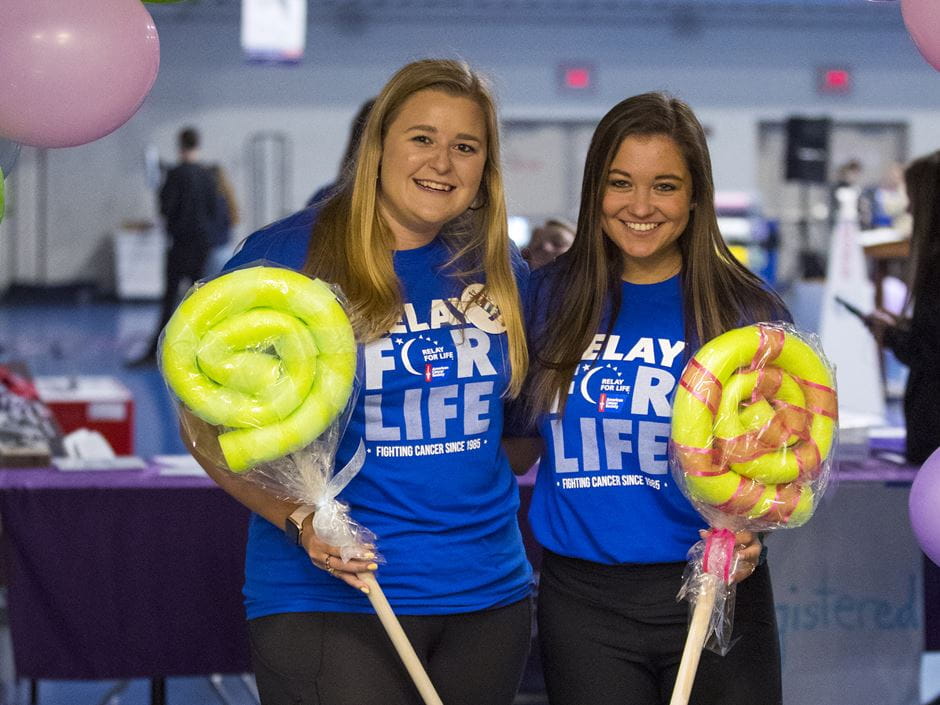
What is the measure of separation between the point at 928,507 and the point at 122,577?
196cm

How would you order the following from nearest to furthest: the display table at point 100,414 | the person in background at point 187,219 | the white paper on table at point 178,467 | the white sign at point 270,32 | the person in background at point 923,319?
the person in background at point 923,319 → the white paper on table at point 178,467 → the display table at point 100,414 → the person in background at point 187,219 → the white sign at point 270,32

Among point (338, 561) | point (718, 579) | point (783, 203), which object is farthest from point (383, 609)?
point (783, 203)

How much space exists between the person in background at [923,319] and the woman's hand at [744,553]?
1349 mm

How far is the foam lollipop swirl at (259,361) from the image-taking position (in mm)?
2002

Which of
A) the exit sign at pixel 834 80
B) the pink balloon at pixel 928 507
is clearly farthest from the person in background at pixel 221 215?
the exit sign at pixel 834 80

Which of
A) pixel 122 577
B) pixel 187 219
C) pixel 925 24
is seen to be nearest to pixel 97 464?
pixel 122 577

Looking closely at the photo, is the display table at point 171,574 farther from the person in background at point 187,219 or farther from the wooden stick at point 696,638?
the person in background at point 187,219

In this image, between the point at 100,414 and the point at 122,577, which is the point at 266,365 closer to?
the point at 122,577

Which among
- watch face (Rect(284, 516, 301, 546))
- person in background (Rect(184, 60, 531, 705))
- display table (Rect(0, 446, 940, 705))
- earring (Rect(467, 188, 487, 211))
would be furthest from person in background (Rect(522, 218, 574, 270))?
watch face (Rect(284, 516, 301, 546))

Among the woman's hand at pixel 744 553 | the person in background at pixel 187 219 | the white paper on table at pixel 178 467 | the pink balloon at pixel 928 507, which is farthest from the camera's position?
the person in background at pixel 187 219

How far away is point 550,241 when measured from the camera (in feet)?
13.0

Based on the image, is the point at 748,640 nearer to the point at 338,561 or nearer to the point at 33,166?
the point at 338,561

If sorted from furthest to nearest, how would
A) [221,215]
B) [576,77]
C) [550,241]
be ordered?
[576,77]
[221,215]
[550,241]

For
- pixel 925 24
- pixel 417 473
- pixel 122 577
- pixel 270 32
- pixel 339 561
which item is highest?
pixel 270 32
